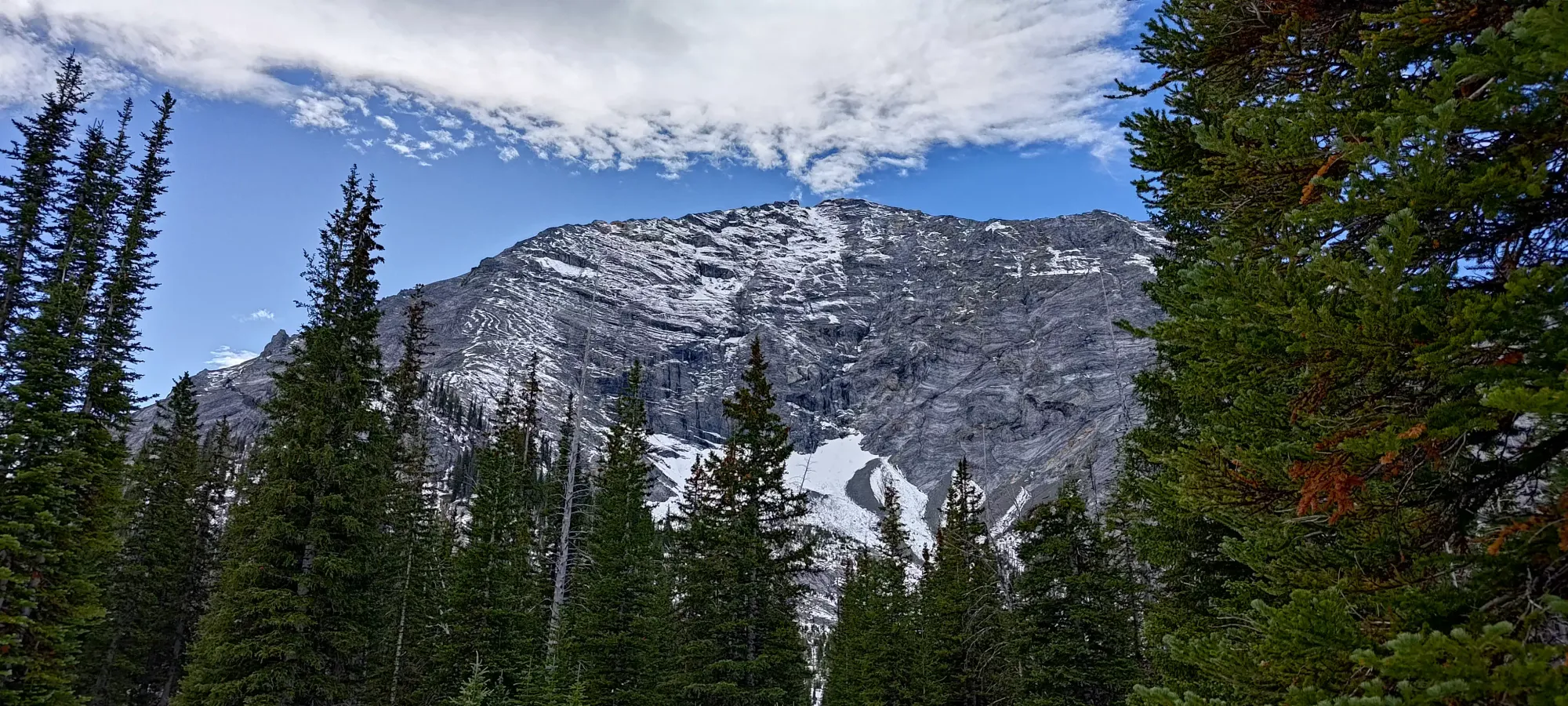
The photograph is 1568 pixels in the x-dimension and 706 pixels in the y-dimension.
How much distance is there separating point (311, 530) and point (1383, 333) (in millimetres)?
21087

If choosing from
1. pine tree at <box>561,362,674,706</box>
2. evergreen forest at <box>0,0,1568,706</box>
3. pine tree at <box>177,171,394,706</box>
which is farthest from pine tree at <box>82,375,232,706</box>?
pine tree at <box>561,362,674,706</box>

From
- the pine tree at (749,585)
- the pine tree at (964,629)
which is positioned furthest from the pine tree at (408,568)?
the pine tree at (964,629)

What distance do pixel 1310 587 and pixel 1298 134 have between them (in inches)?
119

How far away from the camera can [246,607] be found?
17.1m

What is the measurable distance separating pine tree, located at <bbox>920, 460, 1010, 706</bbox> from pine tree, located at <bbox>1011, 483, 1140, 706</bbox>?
2960 mm

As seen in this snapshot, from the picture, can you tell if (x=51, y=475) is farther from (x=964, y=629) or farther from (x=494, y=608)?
(x=964, y=629)

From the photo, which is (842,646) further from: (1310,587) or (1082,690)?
(1310,587)

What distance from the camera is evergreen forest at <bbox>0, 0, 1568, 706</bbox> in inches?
149

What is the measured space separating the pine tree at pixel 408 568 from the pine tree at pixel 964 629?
1872 cm

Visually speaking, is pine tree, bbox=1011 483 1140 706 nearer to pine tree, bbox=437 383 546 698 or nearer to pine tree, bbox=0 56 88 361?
pine tree, bbox=437 383 546 698

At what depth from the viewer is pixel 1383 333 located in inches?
151

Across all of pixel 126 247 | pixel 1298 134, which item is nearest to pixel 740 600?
pixel 1298 134

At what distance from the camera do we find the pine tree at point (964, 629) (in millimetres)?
24562

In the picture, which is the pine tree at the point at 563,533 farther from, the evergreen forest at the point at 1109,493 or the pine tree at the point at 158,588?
the pine tree at the point at 158,588
